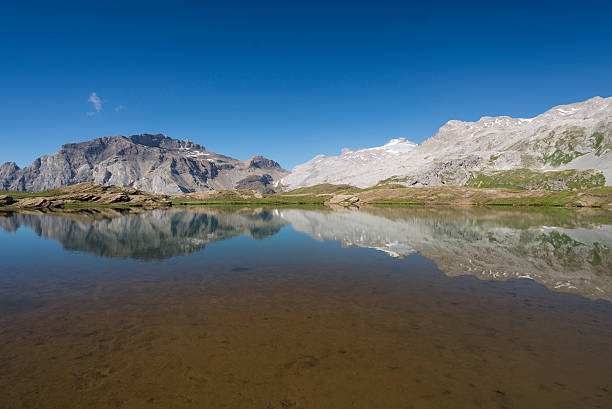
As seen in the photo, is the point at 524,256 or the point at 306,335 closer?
the point at 306,335

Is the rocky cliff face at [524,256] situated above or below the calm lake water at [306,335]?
below

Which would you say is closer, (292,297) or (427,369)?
(427,369)

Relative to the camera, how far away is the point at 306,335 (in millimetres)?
14109

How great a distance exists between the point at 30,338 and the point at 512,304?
1086 inches

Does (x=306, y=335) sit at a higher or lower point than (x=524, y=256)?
higher

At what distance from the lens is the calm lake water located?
9992mm

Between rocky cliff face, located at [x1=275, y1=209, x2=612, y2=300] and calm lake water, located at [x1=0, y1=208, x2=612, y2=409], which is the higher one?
calm lake water, located at [x1=0, y1=208, x2=612, y2=409]

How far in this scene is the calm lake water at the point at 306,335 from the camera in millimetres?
9992

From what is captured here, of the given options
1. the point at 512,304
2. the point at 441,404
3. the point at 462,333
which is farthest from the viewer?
the point at 512,304

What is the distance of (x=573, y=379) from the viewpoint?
10.8 meters

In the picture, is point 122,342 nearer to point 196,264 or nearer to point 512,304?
point 196,264

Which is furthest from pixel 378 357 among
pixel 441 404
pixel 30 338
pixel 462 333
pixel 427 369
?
pixel 30 338

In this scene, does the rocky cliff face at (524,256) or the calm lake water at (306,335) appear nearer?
the calm lake water at (306,335)

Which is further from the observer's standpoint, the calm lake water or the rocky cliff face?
the rocky cliff face
